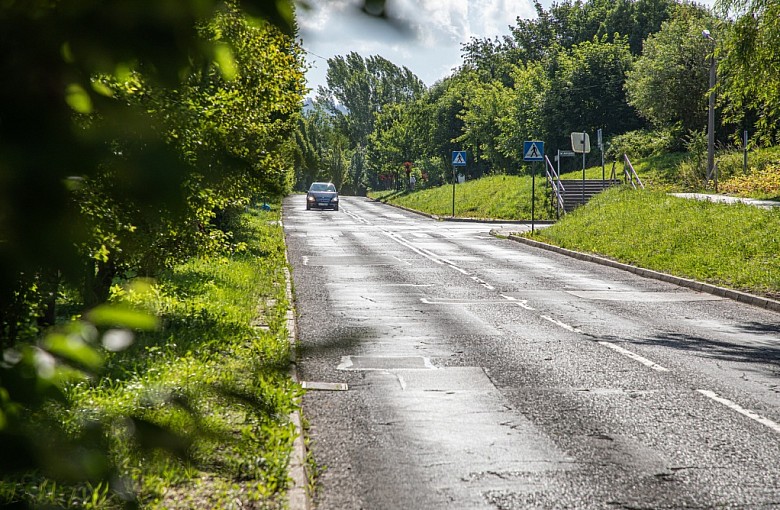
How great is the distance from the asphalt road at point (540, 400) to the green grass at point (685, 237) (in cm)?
267

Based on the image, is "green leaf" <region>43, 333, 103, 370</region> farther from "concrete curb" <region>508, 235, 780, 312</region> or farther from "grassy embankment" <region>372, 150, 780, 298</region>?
"grassy embankment" <region>372, 150, 780, 298</region>

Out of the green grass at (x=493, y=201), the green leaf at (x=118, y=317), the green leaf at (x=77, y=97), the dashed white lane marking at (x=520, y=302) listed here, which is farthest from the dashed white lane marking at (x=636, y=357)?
the green grass at (x=493, y=201)

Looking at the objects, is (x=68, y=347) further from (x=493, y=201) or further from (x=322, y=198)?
(x=322, y=198)

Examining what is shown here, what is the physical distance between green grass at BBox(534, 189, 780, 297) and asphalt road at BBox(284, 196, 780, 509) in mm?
2669

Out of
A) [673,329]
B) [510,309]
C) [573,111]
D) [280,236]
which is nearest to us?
[673,329]

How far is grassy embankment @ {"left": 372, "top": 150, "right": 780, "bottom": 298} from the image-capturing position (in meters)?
18.7

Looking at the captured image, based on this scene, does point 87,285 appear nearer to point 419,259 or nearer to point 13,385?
point 13,385

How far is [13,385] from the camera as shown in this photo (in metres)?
0.98

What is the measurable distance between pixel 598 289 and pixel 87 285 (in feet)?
55.9

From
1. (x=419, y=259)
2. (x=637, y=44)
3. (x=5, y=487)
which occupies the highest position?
(x=637, y=44)

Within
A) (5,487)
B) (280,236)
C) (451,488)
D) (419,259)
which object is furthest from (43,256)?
(280,236)

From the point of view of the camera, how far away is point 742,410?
24.5 ft

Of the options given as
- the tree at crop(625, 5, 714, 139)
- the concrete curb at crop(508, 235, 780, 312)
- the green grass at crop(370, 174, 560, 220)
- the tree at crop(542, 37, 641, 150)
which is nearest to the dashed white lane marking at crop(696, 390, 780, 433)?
the concrete curb at crop(508, 235, 780, 312)

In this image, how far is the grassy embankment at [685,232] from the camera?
61.3ft
